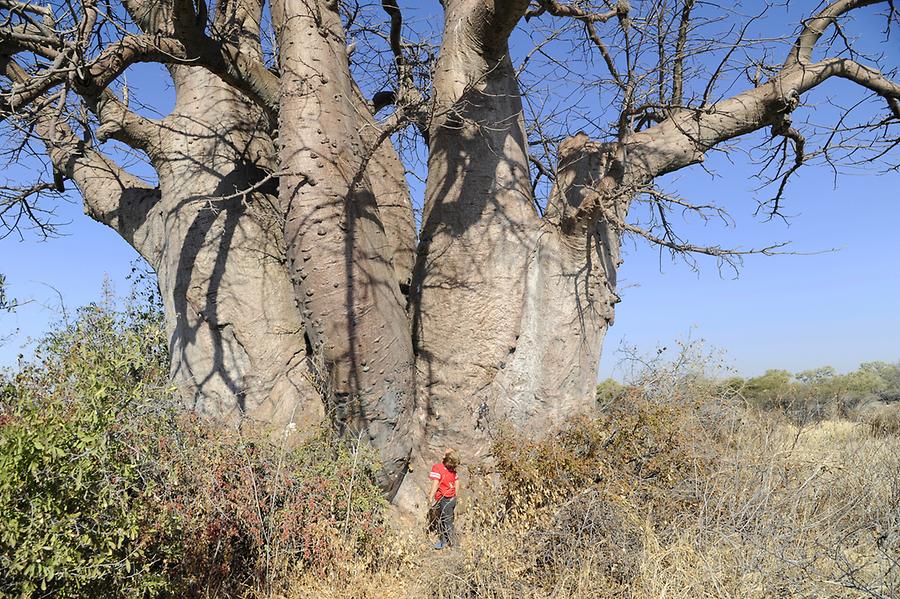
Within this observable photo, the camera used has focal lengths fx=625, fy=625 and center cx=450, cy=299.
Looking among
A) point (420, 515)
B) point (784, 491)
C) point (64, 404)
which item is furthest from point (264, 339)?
point (784, 491)

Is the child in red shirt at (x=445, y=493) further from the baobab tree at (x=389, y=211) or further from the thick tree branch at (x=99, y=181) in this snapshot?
the thick tree branch at (x=99, y=181)

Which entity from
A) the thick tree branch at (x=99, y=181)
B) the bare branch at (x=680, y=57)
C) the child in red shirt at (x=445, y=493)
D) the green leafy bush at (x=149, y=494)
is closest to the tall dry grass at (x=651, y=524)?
the child in red shirt at (x=445, y=493)

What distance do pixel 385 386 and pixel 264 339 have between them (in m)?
0.99

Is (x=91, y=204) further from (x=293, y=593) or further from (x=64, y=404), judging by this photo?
(x=293, y=593)

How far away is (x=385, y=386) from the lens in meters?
3.90

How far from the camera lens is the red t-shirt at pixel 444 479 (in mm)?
3955

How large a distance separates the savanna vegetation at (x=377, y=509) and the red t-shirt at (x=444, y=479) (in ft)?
0.39

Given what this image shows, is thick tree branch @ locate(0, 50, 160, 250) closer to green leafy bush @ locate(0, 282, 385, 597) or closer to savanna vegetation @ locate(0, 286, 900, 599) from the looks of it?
savanna vegetation @ locate(0, 286, 900, 599)

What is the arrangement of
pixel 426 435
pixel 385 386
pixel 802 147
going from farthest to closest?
pixel 802 147
pixel 426 435
pixel 385 386

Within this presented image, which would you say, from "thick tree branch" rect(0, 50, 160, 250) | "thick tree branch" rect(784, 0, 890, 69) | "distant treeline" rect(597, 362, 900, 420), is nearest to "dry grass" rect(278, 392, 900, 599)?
"thick tree branch" rect(784, 0, 890, 69)

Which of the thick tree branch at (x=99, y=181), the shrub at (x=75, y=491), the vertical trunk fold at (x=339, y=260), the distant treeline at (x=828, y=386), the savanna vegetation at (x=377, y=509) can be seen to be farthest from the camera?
the distant treeline at (x=828, y=386)

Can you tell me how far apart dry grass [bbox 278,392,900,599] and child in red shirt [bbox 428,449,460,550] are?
10 centimetres

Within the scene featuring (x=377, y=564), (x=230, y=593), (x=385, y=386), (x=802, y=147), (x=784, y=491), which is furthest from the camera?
(x=802, y=147)

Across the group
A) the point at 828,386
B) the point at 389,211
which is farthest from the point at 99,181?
the point at 828,386
